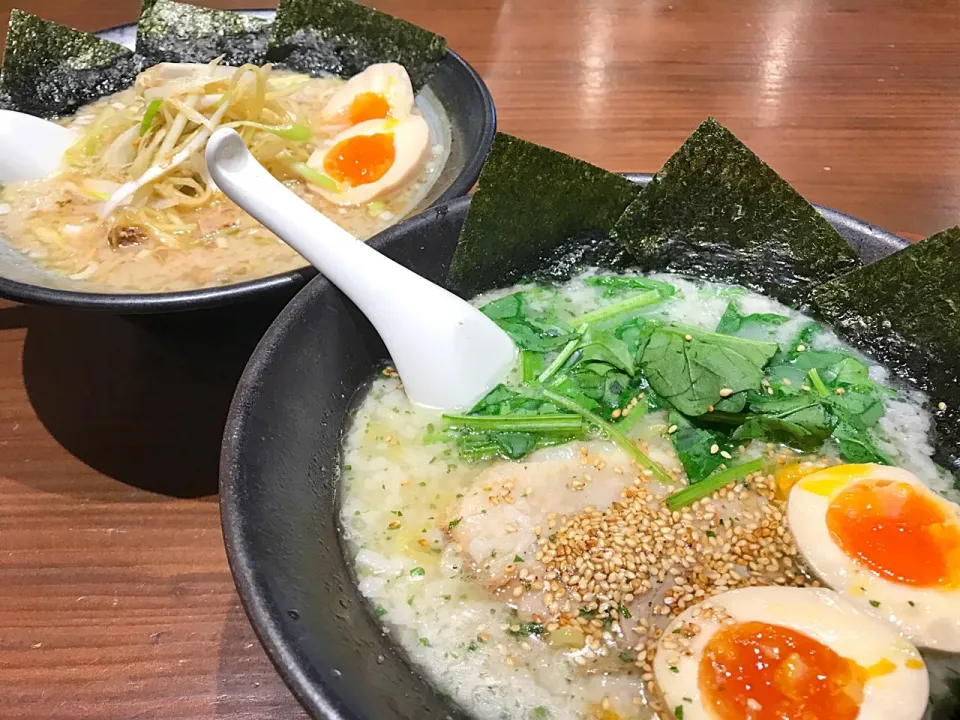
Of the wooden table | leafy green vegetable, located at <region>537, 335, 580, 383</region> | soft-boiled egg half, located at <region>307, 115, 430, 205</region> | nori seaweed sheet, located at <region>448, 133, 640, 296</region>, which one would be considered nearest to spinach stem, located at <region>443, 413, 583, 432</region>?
leafy green vegetable, located at <region>537, 335, 580, 383</region>

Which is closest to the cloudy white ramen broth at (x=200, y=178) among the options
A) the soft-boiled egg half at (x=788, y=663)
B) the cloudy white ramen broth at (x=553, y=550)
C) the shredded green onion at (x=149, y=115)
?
the shredded green onion at (x=149, y=115)

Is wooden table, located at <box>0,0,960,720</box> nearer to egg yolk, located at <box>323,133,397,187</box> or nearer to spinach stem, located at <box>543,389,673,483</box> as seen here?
egg yolk, located at <box>323,133,397,187</box>

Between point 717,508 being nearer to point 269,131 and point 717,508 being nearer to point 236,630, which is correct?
point 236,630

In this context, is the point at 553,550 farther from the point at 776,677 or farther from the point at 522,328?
the point at 522,328

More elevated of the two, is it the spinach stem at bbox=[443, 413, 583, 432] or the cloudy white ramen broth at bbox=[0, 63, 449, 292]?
the cloudy white ramen broth at bbox=[0, 63, 449, 292]

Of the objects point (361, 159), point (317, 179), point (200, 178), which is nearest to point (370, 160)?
point (361, 159)

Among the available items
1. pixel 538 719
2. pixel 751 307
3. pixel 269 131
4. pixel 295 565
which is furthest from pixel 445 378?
pixel 269 131
